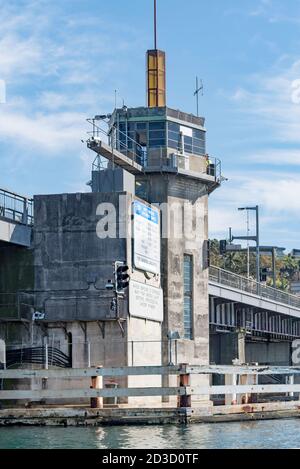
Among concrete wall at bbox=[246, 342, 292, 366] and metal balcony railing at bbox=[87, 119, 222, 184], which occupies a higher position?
metal balcony railing at bbox=[87, 119, 222, 184]

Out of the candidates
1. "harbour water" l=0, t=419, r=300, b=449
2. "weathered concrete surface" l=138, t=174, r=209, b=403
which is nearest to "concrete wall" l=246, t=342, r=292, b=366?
"weathered concrete surface" l=138, t=174, r=209, b=403

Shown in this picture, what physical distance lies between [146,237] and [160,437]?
741 inches

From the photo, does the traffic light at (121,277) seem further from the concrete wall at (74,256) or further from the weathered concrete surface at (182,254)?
the weathered concrete surface at (182,254)

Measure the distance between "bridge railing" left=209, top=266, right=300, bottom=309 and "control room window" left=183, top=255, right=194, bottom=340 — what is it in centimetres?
1193

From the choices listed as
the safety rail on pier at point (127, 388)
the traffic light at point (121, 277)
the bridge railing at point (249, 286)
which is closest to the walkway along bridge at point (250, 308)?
the bridge railing at point (249, 286)

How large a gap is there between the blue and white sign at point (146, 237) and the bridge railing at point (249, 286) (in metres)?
20.3

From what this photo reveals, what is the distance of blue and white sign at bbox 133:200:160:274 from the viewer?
5047 cm

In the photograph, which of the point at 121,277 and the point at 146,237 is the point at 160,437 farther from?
the point at 146,237

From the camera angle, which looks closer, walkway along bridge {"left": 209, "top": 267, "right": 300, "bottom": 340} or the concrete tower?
the concrete tower

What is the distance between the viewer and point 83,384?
4816cm

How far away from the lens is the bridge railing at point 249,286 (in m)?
75.9

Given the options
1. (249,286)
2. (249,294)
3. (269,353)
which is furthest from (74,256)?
(269,353)

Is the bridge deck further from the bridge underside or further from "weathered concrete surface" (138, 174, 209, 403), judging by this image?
"weathered concrete surface" (138, 174, 209, 403)

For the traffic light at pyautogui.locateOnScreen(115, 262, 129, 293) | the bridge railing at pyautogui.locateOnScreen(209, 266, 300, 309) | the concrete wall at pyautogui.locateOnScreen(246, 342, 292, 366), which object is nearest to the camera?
the traffic light at pyautogui.locateOnScreen(115, 262, 129, 293)
